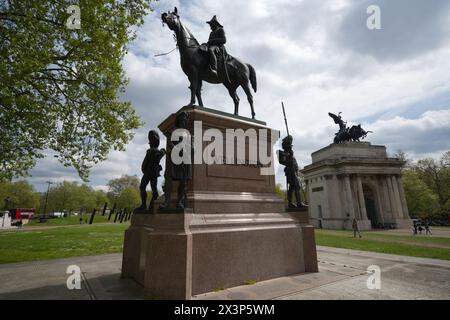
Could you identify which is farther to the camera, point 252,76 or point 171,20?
point 252,76

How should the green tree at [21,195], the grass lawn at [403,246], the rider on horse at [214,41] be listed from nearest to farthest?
the rider on horse at [214,41] < the grass lawn at [403,246] < the green tree at [21,195]

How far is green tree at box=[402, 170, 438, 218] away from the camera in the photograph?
51094 mm

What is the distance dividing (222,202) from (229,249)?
1.20 metres

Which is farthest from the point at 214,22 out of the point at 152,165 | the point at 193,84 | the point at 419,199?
the point at 419,199

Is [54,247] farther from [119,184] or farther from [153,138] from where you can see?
[119,184]

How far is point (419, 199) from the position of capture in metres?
51.6

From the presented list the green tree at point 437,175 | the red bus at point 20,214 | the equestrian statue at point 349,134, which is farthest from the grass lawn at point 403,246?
the red bus at point 20,214

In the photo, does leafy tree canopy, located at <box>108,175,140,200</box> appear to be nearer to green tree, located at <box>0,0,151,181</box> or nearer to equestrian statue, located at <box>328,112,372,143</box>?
equestrian statue, located at <box>328,112,372,143</box>

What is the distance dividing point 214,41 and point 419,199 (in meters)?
63.1

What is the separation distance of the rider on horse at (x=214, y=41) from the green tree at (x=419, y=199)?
62.4 meters

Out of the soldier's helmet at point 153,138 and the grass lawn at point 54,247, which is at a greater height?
the soldier's helmet at point 153,138

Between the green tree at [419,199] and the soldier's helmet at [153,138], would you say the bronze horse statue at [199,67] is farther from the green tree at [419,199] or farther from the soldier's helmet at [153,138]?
the green tree at [419,199]

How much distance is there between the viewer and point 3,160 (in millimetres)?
12602

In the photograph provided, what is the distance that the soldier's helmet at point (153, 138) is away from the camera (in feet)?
22.5
